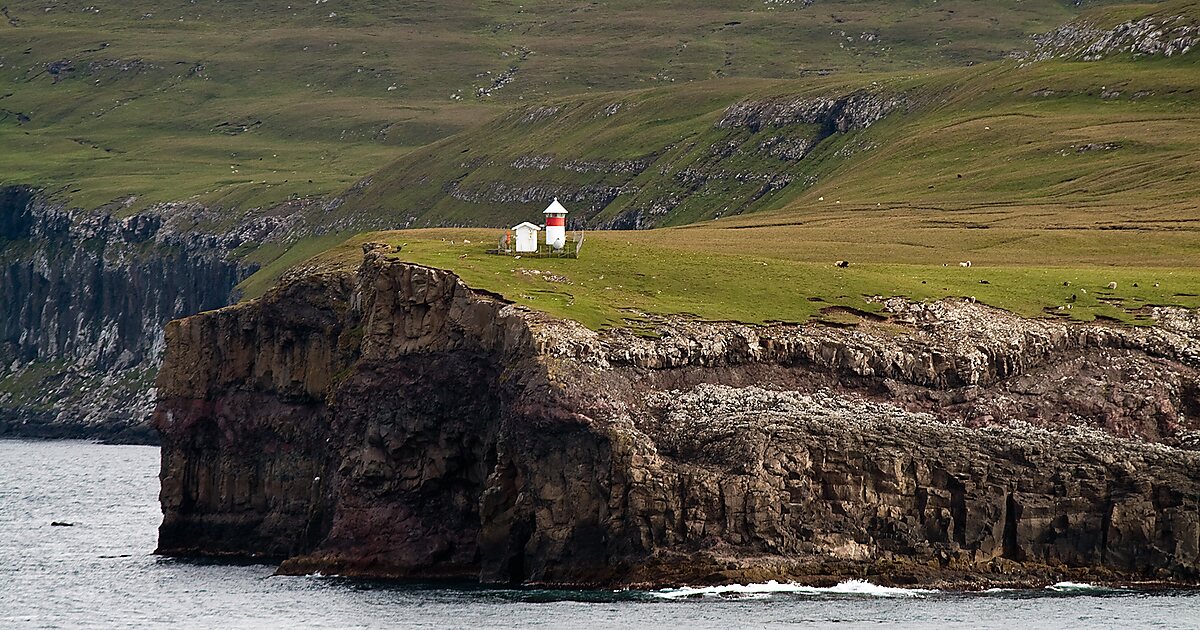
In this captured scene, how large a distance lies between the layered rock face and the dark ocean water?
2.26 meters

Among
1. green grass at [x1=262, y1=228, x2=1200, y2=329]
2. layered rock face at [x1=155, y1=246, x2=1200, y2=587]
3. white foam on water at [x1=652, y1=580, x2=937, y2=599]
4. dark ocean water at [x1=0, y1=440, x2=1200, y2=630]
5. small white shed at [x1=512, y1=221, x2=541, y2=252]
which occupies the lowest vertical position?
dark ocean water at [x1=0, y1=440, x2=1200, y2=630]

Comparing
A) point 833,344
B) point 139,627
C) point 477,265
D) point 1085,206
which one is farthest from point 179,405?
point 1085,206

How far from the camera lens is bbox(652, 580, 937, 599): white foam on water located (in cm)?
8381

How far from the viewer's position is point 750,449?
86875mm

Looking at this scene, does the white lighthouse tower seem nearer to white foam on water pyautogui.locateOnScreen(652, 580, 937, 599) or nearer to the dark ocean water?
the dark ocean water

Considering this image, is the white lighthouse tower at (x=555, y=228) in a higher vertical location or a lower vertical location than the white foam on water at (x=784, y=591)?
higher

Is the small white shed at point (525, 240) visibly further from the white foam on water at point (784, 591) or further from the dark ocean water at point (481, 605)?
the white foam on water at point (784, 591)

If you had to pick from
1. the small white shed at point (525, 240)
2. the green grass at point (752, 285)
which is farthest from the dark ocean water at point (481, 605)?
the small white shed at point (525, 240)

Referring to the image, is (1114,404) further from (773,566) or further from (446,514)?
(446,514)

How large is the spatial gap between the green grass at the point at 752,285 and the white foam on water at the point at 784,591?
13.9 m

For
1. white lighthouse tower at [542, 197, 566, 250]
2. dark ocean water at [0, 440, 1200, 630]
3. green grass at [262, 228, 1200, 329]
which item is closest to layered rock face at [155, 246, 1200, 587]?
green grass at [262, 228, 1200, 329]

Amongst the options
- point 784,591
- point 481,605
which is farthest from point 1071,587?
point 481,605

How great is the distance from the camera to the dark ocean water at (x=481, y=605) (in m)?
78.1

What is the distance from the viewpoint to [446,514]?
96562mm
